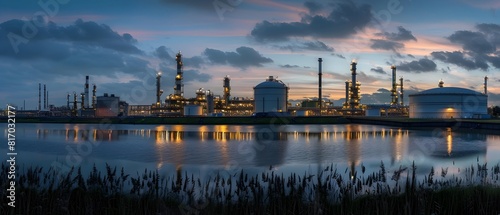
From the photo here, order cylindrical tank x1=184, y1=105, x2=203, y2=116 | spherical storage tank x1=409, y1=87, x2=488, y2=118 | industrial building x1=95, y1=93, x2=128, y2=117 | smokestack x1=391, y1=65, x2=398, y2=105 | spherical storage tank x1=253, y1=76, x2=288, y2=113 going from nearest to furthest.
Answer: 1. spherical storage tank x1=409, y1=87, x2=488, y2=118
2. spherical storage tank x1=253, y1=76, x2=288, y2=113
3. cylindrical tank x1=184, y1=105, x2=203, y2=116
4. industrial building x1=95, y1=93, x2=128, y2=117
5. smokestack x1=391, y1=65, x2=398, y2=105

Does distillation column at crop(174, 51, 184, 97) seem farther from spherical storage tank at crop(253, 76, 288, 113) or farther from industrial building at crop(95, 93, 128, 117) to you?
spherical storage tank at crop(253, 76, 288, 113)

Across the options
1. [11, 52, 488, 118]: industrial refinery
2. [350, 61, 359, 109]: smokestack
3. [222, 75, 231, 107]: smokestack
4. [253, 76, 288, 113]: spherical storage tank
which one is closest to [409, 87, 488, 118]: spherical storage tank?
[11, 52, 488, 118]: industrial refinery

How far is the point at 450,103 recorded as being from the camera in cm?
9694

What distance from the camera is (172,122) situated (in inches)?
3625

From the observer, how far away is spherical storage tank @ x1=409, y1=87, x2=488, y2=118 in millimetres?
96812

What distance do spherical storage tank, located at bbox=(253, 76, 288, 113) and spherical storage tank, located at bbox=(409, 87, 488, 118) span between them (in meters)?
34.8

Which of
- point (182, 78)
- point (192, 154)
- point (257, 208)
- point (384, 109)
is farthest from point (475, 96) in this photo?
point (257, 208)

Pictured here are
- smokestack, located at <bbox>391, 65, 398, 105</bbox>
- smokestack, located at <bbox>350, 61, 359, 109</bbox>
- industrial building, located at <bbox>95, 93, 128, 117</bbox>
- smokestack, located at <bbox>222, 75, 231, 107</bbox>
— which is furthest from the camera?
smokestack, located at <bbox>391, 65, 398, 105</bbox>

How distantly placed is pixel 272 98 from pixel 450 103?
43.9m

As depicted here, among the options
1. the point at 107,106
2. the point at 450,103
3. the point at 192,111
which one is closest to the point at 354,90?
the point at 450,103

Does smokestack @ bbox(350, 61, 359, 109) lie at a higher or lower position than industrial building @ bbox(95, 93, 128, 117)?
higher

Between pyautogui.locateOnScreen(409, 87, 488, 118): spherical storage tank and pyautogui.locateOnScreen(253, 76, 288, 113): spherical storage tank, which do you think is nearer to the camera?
pyautogui.locateOnScreen(409, 87, 488, 118): spherical storage tank

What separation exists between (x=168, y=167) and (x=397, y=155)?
14.7 metres

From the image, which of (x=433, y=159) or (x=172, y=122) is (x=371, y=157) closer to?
(x=433, y=159)
